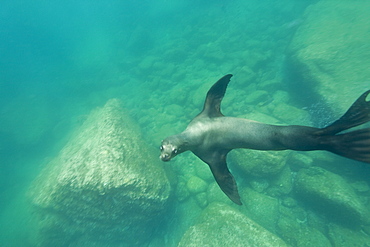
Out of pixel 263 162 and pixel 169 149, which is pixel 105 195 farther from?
pixel 263 162

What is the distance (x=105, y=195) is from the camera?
603 centimetres

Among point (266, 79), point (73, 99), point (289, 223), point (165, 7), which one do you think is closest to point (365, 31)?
point (266, 79)

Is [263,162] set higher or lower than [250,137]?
lower

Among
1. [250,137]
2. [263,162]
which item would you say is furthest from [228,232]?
[250,137]

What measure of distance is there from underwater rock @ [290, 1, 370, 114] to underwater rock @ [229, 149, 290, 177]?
2.44 metres

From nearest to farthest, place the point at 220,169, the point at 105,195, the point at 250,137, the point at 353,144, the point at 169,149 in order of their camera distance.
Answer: the point at 353,144, the point at 169,149, the point at 250,137, the point at 220,169, the point at 105,195

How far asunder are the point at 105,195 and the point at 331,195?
6.83m

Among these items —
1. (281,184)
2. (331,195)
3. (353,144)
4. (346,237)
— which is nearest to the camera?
(353,144)

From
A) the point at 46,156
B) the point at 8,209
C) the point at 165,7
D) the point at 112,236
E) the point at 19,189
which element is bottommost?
the point at 112,236

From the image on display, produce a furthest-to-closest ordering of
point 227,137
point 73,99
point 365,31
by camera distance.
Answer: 1. point 73,99
2. point 365,31
3. point 227,137

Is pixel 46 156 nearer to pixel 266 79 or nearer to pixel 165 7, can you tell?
pixel 266 79

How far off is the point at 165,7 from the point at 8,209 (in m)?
35.0

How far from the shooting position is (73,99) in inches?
784

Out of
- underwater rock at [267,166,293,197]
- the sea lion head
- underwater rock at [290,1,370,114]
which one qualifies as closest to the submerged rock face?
underwater rock at [267,166,293,197]
